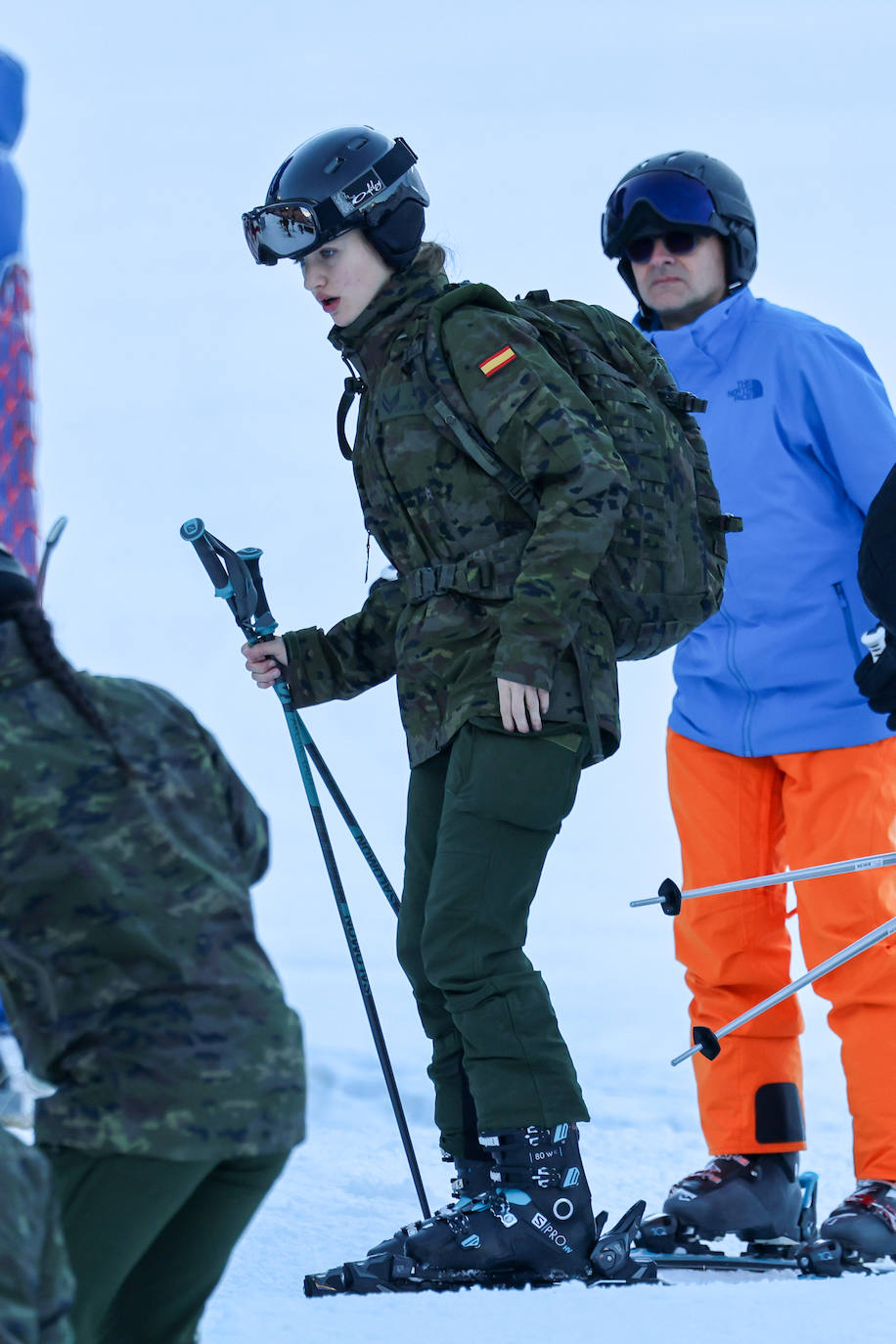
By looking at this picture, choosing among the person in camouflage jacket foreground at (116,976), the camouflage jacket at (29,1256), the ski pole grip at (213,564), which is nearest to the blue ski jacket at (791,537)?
the ski pole grip at (213,564)

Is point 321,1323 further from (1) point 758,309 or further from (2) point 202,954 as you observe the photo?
(1) point 758,309

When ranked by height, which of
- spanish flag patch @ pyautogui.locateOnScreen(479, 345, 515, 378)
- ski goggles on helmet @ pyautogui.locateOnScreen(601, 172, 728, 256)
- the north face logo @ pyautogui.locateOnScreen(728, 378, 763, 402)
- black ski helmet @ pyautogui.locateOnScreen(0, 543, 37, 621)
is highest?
ski goggles on helmet @ pyautogui.locateOnScreen(601, 172, 728, 256)

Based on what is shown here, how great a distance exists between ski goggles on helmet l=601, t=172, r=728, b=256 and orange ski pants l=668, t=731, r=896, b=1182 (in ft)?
3.44

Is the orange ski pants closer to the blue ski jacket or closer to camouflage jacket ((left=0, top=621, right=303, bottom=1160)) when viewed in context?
the blue ski jacket

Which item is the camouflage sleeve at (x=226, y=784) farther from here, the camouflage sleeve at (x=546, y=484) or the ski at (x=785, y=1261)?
the ski at (x=785, y=1261)

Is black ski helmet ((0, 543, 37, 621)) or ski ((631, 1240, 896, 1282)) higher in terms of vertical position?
black ski helmet ((0, 543, 37, 621))

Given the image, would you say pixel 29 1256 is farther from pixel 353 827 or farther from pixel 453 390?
pixel 353 827

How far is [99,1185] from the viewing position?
1635 mm

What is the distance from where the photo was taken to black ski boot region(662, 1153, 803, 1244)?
3.16m

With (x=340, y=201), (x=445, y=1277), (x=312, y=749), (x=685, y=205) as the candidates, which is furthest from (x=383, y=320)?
(x=445, y=1277)

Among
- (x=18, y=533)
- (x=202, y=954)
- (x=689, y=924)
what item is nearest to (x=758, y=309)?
(x=689, y=924)

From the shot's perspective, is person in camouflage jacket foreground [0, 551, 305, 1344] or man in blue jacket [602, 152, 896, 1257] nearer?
person in camouflage jacket foreground [0, 551, 305, 1344]

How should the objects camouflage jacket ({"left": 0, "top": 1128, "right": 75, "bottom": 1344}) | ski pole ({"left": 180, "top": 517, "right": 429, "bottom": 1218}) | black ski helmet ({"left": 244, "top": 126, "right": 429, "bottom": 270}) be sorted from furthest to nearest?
1. ski pole ({"left": 180, "top": 517, "right": 429, "bottom": 1218})
2. black ski helmet ({"left": 244, "top": 126, "right": 429, "bottom": 270})
3. camouflage jacket ({"left": 0, "top": 1128, "right": 75, "bottom": 1344})

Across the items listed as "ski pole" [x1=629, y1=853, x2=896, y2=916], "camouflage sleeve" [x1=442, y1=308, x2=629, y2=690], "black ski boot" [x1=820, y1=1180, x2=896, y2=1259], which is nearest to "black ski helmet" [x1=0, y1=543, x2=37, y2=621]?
"camouflage sleeve" [x1=442, y1=308, x2=629, y2=690]
